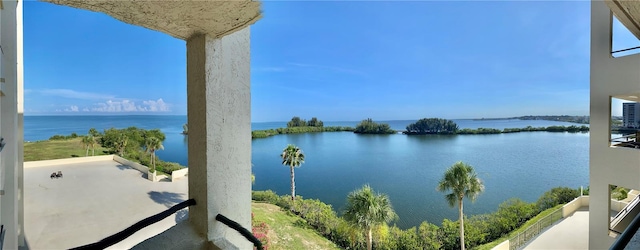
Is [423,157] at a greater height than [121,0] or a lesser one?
lesser

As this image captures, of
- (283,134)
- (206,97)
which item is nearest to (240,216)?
(206,97)

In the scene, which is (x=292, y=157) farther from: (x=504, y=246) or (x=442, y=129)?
(x=442, y=129)

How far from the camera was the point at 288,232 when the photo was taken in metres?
13.2

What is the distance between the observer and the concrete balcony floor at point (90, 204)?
698 cm

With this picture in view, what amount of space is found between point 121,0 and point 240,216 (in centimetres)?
121

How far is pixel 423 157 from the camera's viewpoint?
37562 millimetres

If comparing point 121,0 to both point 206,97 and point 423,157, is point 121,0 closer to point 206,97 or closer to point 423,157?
point 206,97

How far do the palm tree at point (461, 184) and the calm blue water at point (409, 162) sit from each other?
7.19m

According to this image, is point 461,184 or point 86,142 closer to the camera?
point 461,184

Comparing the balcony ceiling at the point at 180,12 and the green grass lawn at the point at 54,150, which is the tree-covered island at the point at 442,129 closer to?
the green grass lawn at the point at 54,150

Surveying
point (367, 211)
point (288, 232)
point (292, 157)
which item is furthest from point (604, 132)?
point (292, 157)

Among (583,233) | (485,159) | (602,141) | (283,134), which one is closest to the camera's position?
(602,141)

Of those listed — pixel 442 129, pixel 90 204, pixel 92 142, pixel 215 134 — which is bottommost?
pixel 90 204

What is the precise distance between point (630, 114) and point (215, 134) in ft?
27.6
